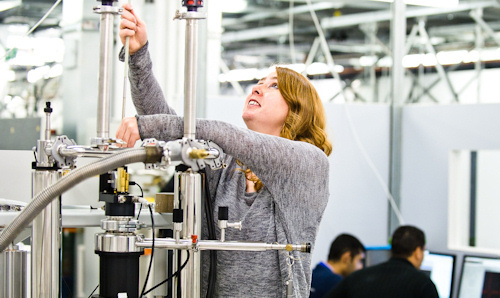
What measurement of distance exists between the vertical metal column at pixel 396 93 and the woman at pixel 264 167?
6.88 feet

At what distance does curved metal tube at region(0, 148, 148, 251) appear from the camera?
36.3 inches

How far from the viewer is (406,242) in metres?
2.93

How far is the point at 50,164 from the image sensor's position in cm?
106

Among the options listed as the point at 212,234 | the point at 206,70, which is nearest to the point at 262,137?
the point at 212,234

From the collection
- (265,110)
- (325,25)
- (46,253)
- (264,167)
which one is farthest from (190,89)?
(325,25)

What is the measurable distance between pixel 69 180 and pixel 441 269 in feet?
9.12

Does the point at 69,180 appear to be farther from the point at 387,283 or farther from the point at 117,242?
the point at 387,283

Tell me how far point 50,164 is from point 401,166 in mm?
2731

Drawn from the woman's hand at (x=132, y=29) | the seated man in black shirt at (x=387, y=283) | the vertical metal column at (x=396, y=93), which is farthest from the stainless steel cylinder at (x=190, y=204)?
the vertical metal column at (x=396, y=93)

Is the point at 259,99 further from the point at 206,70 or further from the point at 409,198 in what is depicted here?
the point at 409,198

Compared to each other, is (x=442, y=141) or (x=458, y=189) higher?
(x=442, y=141)

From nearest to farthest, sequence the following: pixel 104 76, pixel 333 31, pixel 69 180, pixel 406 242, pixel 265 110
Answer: pixel 69 180, pixel 104 76, pixel 265 110, pixel 406 242, pixel 333 31

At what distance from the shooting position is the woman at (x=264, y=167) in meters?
1.14

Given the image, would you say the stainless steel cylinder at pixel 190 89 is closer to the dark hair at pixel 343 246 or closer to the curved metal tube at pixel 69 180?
the curved metal tube at pixel 69 180
